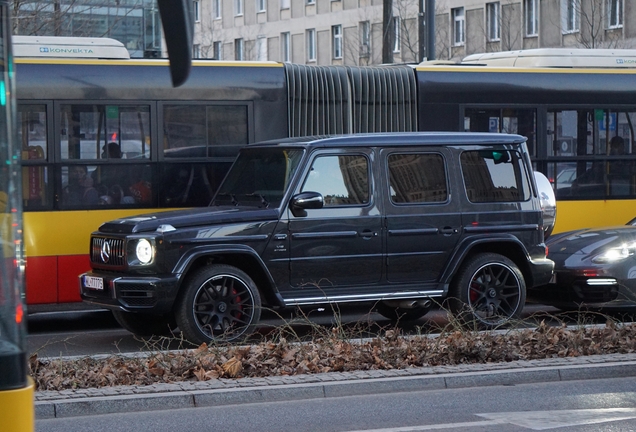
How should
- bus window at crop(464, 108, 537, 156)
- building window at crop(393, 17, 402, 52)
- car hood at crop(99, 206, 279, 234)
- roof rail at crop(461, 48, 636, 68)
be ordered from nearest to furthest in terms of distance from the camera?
1. car hood at crop(99, 206, 279, 234)
2. bus window at crop(464, 108, 537, 156)
3. roof rail at crop(461, 48, 636, 68)
4. building window at crop(393, 17, 402, 52)

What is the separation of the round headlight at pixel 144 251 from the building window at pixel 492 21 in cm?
4213

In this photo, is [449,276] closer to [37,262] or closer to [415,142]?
[415,142]

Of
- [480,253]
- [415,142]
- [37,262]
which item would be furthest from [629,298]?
[37,262]

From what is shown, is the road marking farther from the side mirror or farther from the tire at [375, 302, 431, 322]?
the tire at [375, 302, 431, 322]

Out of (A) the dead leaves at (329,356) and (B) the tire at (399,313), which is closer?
(A) the dead leaves at (329,356)

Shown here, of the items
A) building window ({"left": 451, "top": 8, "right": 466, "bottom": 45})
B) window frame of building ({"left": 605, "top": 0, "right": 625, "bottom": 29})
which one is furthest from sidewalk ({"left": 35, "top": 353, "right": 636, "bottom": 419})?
building window ({"left": 451, "top": 8, "right": 466, "bottom": 45})

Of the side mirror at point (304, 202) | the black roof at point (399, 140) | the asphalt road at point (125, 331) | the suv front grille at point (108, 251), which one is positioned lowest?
the asphalt road at point (125, 331)

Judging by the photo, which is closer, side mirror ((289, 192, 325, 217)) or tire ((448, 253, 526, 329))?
side mirror ((289, 192, 325, 217))

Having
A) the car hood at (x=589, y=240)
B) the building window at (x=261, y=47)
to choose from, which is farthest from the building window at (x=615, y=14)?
the car hood at (x=589, y=240)

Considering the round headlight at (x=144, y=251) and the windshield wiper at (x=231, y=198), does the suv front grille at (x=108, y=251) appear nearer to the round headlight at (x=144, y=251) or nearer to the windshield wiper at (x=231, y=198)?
the round headlight at (x=144, y=251)

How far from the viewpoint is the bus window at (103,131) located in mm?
12250

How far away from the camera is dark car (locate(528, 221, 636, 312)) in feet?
40.3

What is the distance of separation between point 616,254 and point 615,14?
110ft

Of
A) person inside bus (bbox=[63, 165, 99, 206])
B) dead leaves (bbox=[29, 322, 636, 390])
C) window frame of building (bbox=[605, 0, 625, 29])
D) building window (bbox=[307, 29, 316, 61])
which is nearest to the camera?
dead leaves (bbox=[29, 322, 636, 390])
